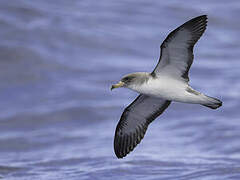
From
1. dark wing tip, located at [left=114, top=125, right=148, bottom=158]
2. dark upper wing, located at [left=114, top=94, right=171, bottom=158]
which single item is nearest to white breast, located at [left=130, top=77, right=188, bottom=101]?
dark upper wing, located at [left=114, top=94, right=171, bottom=158]

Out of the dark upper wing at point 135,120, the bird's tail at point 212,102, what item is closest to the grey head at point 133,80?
the bird's tail at point 212,102

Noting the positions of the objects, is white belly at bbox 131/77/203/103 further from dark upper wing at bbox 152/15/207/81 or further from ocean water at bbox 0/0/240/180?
ocean water at bbox 0/0/240/180

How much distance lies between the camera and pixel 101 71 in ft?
70.3

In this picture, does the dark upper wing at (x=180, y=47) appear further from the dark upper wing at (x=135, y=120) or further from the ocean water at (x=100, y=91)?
the ocean water at (x=100, y=91)

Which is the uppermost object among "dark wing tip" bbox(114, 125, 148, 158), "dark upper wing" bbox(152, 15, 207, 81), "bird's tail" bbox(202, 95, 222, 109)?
"dark upper wing" bbox(152, 15, 207, 81)

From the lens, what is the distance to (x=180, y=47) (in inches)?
376

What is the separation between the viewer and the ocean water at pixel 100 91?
15586 mm

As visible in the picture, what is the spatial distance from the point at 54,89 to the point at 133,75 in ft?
36.3

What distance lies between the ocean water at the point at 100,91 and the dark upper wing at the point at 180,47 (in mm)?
4642

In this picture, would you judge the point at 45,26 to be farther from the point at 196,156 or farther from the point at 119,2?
the point at 196,156

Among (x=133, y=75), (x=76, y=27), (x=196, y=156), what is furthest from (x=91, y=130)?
Result: (x=133, y=75)

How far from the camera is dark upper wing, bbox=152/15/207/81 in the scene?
9281 millimetres

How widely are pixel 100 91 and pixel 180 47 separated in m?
10.8

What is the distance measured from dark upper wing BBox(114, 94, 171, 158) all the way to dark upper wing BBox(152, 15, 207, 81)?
3.55ft
